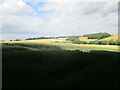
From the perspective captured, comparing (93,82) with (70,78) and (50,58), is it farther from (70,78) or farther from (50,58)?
(50,58)

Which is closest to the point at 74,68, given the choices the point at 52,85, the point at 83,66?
the point at 83,66

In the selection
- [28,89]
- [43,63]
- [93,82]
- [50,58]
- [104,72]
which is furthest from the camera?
[50,58]

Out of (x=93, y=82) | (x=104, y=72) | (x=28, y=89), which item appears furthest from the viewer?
(x=104, y=72)

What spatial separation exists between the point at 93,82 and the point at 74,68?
219 cm

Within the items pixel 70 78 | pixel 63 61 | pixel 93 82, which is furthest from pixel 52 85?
pixel 63 61

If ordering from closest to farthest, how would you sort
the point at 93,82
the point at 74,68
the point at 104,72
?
1. the point at 93,82
2. the point at 104,72
3. the point at 74,68

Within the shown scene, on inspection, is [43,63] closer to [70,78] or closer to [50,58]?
[50,58]

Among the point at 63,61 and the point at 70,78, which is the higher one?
the point at 63,61

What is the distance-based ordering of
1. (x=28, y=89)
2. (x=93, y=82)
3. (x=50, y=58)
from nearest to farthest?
(x=28, y=89)
(x=93, y=82)
(x=50, y=58)

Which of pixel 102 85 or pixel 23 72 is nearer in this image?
pixel 102 85

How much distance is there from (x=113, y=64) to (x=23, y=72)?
6.73 m

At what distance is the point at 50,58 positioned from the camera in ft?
33.3

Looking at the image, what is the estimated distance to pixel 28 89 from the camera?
6.10 m

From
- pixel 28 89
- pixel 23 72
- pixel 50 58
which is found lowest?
pixel 28 89
